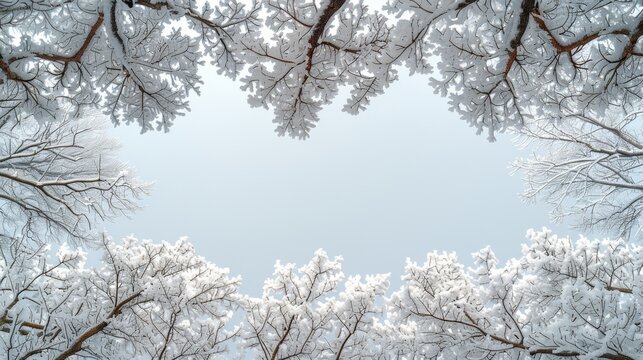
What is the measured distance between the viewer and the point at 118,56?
3.23 m

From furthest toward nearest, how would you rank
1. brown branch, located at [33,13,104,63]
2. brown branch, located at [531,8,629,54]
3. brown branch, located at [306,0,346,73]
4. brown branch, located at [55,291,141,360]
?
brown branch, located at [55,291,141,360] < brown branch, located at [306,0,346,73] < brown branch, located at [33,13,104,63] < brown branch, located at [531,8,629,54]

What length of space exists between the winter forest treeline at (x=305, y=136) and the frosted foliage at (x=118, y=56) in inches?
0.7

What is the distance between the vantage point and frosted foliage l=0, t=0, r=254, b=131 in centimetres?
303

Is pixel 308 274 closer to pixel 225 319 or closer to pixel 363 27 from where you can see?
pixel 225 319

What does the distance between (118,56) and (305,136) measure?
1.88 meters

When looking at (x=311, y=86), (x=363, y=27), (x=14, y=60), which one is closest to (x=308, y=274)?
(x=311, y=86)

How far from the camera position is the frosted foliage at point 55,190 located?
19.3ft

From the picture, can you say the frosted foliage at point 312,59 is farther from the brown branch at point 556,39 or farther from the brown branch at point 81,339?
the brown branch at point 81,339

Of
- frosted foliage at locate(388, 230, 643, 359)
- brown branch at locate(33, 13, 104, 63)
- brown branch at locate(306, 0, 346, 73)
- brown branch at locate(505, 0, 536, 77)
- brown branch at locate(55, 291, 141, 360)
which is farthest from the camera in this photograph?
brown branch at locate(55, 291, 141, 360)

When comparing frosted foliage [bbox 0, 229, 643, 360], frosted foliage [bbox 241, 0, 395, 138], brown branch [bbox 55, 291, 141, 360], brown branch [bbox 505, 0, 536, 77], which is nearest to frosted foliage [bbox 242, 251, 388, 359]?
frosted foliage [bbox 0, 229, 643, 360]

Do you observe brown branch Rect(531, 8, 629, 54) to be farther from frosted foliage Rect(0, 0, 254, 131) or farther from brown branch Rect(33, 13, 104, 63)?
brown branch Rect(33, 13, 104, 63)

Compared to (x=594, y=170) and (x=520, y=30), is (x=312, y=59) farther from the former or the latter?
(x=594, y=170)

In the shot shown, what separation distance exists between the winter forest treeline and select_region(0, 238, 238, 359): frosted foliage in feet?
0.12

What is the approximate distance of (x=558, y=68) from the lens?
10.8 ft
